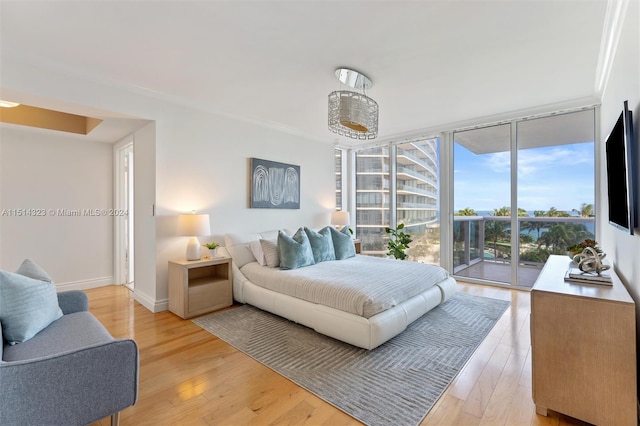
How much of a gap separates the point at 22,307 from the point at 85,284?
3334mm

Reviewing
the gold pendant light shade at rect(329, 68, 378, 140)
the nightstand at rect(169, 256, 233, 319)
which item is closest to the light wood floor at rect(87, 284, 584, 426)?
the nightstand at rect(169, 256, 233, 319)

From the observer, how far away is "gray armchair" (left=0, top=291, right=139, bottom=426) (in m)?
1.15

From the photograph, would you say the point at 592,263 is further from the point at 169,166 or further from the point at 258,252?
the point at 169,166

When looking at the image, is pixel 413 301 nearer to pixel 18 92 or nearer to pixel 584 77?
pixel 584 77

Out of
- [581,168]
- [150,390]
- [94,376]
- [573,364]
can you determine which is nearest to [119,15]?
[94,376]

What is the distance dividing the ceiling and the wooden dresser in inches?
74.6

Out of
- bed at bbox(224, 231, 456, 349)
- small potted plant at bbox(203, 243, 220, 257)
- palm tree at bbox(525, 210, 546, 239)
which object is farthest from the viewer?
palm tree at bbox(525, 210, 546, 239)

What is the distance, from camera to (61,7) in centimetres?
195

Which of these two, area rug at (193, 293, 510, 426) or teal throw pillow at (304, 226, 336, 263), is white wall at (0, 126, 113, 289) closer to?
area rug at (193, 293, 510, 426)

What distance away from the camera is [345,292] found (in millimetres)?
2607

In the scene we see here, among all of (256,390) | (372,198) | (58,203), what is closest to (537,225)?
(372,198)

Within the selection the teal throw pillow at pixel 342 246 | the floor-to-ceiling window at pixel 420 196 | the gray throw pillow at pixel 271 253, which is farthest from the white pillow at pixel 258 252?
the floor-to-ceiling window at pixel 420 196

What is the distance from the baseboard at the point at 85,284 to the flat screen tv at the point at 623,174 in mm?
5969

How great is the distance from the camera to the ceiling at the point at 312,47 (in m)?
1.99
